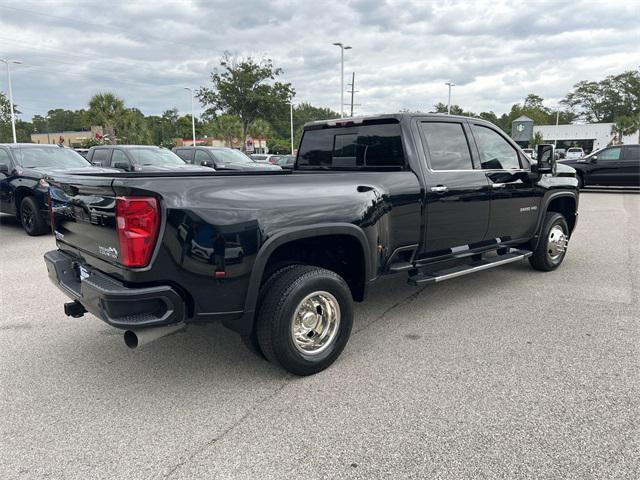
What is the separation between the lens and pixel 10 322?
14.9 feet

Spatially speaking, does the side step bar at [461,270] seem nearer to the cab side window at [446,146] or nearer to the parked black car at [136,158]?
the cab side window at [446,146]

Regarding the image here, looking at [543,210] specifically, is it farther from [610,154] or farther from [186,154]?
[610,154]

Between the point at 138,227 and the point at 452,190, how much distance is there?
292cm

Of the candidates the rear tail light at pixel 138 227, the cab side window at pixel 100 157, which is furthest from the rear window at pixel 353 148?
the cab side window at pixel 100 157

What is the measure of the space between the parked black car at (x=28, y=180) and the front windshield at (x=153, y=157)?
2.28 m

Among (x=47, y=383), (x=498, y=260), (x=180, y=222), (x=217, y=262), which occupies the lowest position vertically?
(x=47, y=383)

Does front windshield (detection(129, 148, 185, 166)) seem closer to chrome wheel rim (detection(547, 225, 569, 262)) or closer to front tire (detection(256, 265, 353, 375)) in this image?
chrome wheel rim (detection(547, 225, 569, 262))

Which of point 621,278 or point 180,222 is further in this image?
point 621,278

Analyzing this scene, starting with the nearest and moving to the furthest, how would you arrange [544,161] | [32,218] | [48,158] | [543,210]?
[544,161] < [543,210] < [32,218] < [48,158]

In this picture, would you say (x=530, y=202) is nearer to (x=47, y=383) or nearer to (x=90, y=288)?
(x=90, y=288)

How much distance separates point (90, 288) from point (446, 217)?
10.1 ft

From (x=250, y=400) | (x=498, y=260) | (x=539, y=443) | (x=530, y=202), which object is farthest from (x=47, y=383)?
(x=530, y=202)

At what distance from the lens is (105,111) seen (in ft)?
138

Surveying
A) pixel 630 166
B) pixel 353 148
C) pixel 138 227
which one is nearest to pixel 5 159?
pixel 353 148
